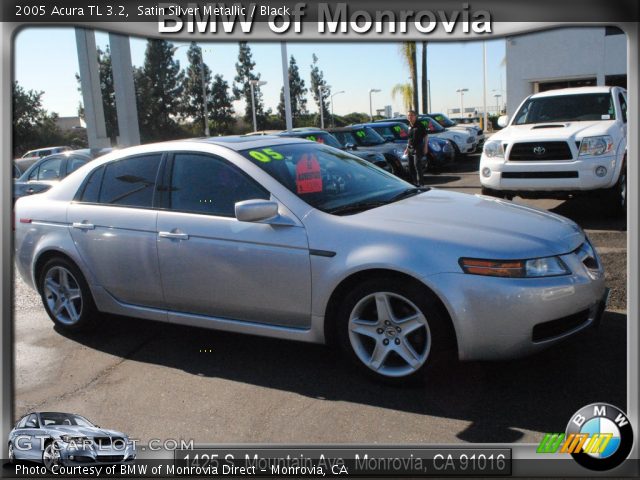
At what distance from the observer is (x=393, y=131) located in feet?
54.1

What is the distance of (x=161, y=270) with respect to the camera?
432 cm

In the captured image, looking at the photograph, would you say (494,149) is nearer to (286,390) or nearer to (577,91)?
(577,91)

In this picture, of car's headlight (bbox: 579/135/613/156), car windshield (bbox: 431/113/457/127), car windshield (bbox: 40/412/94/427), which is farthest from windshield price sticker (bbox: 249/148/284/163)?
car windshield (bbox: 431/113/457/127)

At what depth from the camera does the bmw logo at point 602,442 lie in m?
2.70

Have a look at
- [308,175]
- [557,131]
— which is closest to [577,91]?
[557,131]

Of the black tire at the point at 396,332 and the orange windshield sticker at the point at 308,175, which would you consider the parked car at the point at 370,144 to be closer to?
the orange windshield sticker at the point at 308,175

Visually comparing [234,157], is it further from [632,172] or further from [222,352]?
[632,172]

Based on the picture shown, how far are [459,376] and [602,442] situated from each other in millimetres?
1132

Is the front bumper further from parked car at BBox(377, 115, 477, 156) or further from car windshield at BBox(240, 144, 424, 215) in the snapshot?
parked car at BBox(377, 115, 477, 156)

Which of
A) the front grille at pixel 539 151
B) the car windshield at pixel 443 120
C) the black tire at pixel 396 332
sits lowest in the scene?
the black tire at pixel 396 332

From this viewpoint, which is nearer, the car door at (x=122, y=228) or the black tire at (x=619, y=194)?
the car door at (x=122, y=228)

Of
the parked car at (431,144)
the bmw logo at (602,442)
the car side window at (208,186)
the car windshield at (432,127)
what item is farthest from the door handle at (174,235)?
the car windshield at (432,127)

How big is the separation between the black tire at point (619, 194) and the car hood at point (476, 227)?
3.98m

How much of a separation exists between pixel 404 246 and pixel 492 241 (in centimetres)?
50
